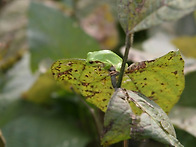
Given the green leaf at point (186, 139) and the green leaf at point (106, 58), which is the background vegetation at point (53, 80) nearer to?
the green leaf at point (186, 139)

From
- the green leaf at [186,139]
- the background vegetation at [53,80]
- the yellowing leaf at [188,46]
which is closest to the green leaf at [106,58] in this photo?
the background vegetation at [53,80]

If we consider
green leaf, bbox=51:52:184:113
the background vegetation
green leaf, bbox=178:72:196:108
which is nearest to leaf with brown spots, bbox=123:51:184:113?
green leaf, bbox=51:52:184:113

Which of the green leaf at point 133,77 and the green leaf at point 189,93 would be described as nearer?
the green leaf at point 133,77


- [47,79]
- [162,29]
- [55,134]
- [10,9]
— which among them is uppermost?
[10,9]

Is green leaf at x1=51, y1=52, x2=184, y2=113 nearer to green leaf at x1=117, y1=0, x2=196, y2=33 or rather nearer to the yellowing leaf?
green leaf at x1=117, y1=0, x2=196, y2=33

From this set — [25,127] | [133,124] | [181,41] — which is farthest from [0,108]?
[133,124]

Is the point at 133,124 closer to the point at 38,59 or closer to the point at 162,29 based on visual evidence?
the point at 38,59
